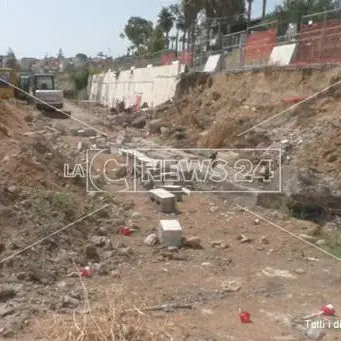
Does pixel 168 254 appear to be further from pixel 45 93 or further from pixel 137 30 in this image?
pixel 137 30

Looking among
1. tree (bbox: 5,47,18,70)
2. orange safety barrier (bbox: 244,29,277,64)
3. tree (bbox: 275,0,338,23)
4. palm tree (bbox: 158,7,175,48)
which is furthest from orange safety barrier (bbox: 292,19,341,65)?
palm tree (bbox: 158,7,175,48)

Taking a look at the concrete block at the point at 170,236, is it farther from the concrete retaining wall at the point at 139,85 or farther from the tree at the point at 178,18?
the tree at the point at 178,18

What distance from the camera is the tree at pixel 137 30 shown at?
7962 cm

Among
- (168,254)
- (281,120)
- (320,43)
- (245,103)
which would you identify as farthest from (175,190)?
(245,103)

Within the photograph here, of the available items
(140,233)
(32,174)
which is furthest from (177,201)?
(32,174)

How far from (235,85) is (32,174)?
1119 centimetres

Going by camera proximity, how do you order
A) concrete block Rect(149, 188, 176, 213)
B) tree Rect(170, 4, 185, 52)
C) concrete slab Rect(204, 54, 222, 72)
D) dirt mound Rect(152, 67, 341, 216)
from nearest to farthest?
concrete block Rect(149, 188, 176, 213) → dirt mound Rect(152, 67, 341, 216) → concrete slab Rect(204, 54, 222, 72) → tree Rect(170, 4, 185, 52)

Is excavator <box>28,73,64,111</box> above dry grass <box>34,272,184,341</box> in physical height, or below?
above

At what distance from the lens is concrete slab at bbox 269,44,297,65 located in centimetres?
1586

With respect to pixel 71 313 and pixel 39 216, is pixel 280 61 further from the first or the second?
pixel 71 313

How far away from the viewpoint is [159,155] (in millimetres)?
13289

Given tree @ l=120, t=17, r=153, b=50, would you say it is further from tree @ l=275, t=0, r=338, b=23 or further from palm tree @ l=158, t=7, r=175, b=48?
tree @ l=275, t=0, r=338, b=23

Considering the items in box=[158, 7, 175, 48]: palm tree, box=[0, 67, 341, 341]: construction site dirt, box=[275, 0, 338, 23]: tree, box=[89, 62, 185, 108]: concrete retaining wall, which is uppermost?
box=[158, 7, 175, 48]: palm tree

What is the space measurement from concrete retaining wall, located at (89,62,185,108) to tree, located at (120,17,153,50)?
29.9m
